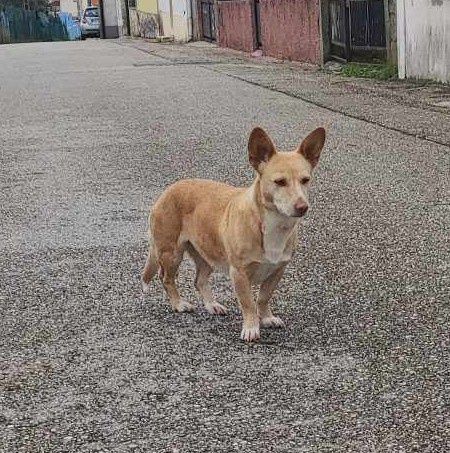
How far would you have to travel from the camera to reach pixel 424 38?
55.6ft

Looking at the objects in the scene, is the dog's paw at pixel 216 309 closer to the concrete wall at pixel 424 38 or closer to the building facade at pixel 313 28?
the concrete wall at pixel 424 38

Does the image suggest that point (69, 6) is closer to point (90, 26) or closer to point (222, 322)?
point (90, 26)

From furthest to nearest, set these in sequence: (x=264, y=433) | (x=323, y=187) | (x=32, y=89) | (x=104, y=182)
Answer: (x=32, y=89) < (x=104, y=182) < (x=323, y=187) < (x=264, y=433)

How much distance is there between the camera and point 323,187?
8570 millimetres

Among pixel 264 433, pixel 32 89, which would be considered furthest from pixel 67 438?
pixel 32 89

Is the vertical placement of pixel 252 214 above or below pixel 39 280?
above

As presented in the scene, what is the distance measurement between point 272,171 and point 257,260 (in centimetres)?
42

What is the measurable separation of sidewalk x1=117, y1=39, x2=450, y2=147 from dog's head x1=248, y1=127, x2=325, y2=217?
6.11 m

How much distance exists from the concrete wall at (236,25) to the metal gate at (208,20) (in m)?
1.96

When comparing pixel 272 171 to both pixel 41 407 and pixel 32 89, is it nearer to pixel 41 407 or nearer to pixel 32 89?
pixel 41 407

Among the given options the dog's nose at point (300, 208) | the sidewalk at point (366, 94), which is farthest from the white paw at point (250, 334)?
the sidewalk at point (366, 94)

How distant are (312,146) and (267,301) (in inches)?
29.8

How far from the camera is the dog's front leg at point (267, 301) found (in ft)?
15.8

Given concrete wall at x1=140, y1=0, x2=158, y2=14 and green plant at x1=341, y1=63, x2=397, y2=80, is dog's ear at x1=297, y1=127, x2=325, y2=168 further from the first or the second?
concrete wall at x1=140, y1=0, x2=158, y2=14
